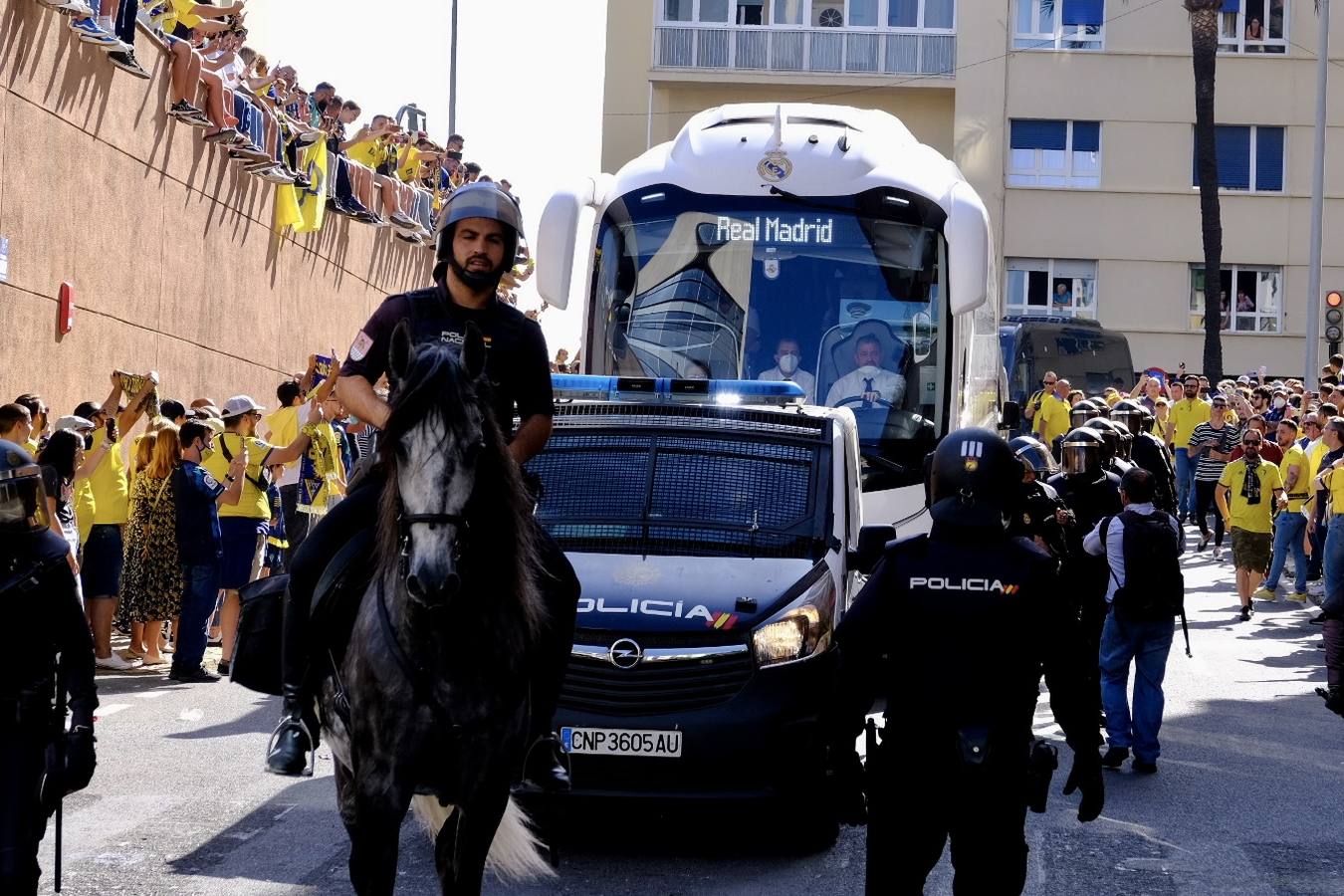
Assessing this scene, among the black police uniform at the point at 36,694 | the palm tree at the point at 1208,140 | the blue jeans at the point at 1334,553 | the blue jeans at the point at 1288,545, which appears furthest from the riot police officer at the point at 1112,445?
the palm tree at the point at 1208,140

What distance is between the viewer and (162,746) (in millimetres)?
11680

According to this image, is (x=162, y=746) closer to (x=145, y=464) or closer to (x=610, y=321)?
(x=145, y=464)

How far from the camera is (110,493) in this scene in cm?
1429

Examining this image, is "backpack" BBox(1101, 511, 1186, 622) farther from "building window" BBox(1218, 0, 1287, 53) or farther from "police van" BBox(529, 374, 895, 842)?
"building window" BBox(1218, 0, 1287, 53)

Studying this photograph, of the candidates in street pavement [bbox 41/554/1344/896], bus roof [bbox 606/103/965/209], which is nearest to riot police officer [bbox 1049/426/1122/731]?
street pavement [bbox 41/554/1344/896]

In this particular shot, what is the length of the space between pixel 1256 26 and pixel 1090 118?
182 inches

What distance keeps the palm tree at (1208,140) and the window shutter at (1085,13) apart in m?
6.28

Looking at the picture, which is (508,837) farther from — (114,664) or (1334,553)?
(1334,553)

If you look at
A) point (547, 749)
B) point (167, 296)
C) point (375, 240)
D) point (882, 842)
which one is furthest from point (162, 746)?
point (375, 240)

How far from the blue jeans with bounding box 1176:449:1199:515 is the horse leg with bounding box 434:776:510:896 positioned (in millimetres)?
22935

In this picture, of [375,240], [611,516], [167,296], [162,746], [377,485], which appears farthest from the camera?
[375,240]

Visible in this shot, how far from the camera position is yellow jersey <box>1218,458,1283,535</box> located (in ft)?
67.5

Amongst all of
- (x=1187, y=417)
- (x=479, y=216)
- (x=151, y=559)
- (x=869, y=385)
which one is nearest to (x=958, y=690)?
(x=479, y=216)

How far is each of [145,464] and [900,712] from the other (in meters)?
10.7
